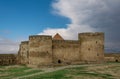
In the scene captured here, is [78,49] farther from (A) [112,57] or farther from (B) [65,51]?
(A) [112,57]

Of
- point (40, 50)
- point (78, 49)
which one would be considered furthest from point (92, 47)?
point (40, 50)

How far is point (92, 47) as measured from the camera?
34.4 metres

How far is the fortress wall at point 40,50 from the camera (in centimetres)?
3241

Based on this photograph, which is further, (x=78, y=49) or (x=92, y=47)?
(x=78, y=49)

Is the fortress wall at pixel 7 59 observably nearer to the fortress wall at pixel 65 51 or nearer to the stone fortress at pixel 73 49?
the stone fortress at pixel 73 49


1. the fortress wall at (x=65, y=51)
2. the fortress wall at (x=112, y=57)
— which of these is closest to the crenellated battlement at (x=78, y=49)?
the fortress wall at (x=65, y=51)

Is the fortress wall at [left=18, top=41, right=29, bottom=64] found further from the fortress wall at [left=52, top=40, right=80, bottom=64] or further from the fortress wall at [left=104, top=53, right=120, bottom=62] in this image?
the fortress wall at [left=104, top=53, right=120, bottom=62]

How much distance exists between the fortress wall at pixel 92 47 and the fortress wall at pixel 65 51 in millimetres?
862

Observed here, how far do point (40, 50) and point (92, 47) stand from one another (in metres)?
6.61

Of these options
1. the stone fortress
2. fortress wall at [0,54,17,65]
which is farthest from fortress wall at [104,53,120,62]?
fortress wall at [0,54,17,65]

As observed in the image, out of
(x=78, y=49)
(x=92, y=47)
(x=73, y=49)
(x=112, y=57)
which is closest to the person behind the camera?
(x=92, y=47)

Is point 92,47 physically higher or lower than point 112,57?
higher

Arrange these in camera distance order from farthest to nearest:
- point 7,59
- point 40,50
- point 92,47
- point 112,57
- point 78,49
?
point 112,57 < point 7,59 < point 78,49 < point 92,47 < point 40,50

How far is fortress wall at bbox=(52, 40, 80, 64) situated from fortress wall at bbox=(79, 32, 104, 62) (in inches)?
33.9
